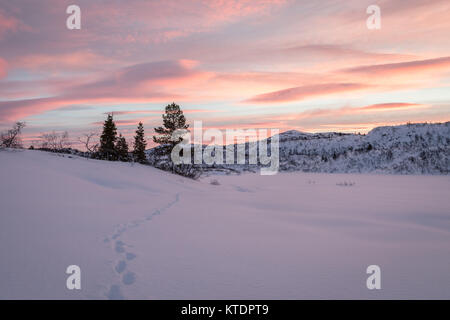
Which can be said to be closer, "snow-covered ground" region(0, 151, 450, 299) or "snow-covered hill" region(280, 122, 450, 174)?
"snow-covered ground" region(0, 151, 450, 299)

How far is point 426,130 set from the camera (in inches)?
3223

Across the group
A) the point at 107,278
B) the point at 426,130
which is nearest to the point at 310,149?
the point at 426,130

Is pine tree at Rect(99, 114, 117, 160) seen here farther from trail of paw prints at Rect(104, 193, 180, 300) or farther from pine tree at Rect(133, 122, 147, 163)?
trail of paw prints at Rect(104, 193, 180, 300)

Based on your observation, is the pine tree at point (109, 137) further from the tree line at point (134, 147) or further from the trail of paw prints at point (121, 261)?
the trail of paw prints at point (121, 261)

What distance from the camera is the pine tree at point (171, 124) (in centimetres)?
3092

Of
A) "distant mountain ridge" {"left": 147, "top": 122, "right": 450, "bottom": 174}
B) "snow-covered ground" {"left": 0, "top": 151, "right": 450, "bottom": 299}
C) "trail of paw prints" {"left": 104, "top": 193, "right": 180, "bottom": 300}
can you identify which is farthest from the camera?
"distant mountain ridge" {"left": 147, "top": 122, "right": 450, "bottom": 174}

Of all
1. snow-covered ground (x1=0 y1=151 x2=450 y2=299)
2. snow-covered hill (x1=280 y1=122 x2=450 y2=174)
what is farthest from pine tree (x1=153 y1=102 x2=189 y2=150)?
snow-covered hill (x1=280 y1=122 x2=450 y2=174)

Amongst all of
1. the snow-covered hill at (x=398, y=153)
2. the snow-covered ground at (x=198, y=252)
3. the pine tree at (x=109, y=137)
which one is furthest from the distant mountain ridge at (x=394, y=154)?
the snow-covered ground at (x=198, y=252)

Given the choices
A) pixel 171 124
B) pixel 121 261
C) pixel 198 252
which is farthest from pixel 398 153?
pixel 121 261

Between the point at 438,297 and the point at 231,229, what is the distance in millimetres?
3905

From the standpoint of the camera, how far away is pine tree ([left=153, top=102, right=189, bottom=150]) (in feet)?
101

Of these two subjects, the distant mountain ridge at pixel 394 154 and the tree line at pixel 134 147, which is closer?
the tree line at pixel 134 147
